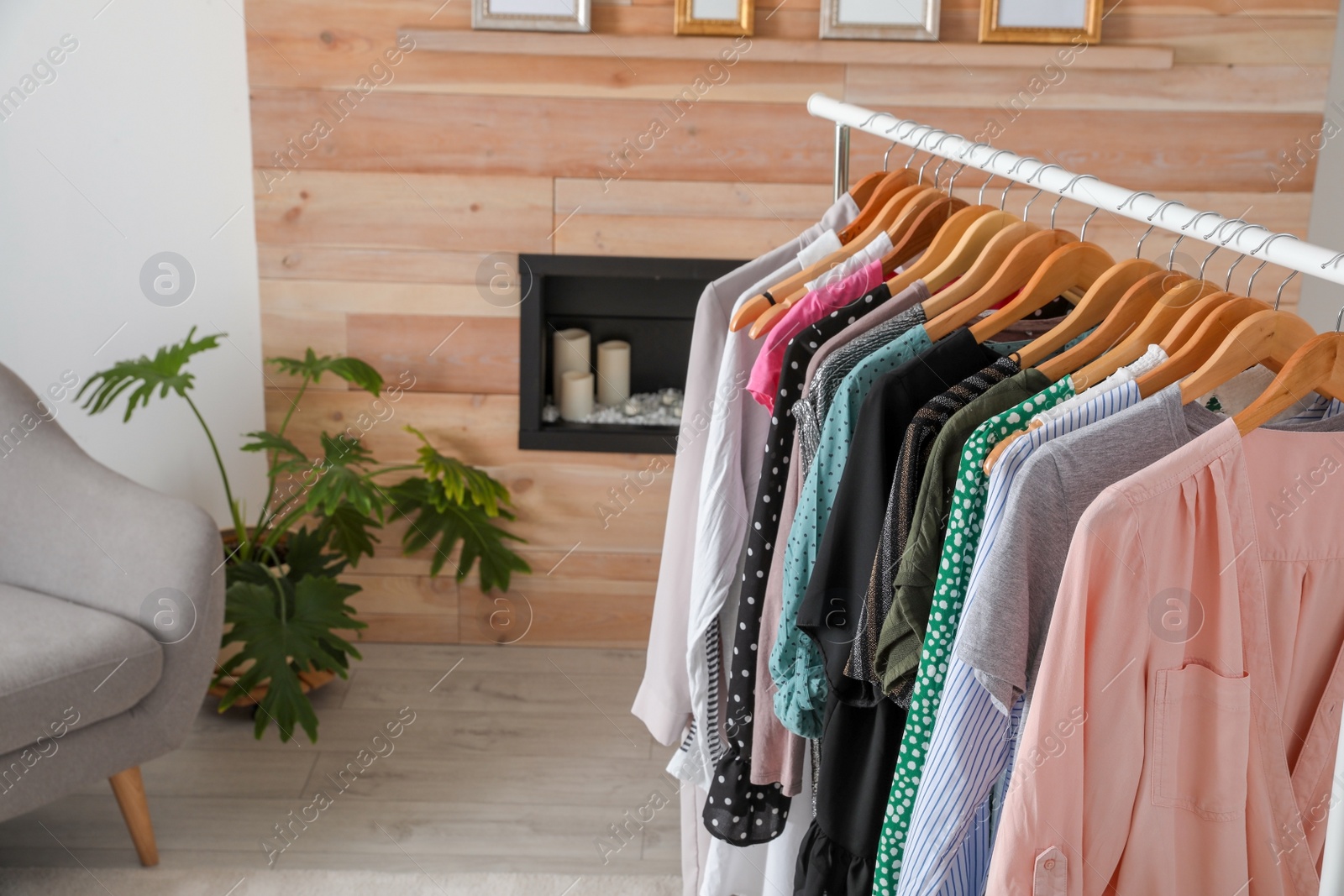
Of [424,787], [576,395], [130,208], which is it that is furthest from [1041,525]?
[130,208]

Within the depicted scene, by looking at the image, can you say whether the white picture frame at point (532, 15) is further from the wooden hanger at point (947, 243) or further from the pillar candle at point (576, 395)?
the wooden hanger at point (947, 243)

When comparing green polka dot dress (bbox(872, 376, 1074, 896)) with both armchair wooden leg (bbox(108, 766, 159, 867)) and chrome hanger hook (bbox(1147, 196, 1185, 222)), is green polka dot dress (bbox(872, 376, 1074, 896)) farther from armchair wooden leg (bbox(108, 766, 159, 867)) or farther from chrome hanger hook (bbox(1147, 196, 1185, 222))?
armchair wooden leg (bbox(108, 766, 159, 867))

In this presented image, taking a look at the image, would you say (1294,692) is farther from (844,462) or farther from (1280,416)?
(844,462)

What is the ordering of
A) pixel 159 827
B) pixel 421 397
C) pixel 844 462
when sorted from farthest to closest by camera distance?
pixel 421 397
pixel 159 827
pixel 844 462

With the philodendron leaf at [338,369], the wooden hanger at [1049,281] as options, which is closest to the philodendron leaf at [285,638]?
the philodendron leaf at [338,369]

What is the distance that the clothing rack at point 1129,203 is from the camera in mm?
849

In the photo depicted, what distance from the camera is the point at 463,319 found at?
2.75 metres

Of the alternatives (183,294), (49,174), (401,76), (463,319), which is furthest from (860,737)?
(49,174)

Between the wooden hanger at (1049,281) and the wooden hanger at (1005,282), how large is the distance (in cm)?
2

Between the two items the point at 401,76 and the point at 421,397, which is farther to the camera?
the point at 421,397

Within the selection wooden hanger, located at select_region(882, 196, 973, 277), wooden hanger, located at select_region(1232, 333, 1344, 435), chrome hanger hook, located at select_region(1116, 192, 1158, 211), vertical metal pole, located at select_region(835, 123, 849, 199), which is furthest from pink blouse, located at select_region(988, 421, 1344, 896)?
vertical metal pole, located at select_region(835, 123, 849, 199)

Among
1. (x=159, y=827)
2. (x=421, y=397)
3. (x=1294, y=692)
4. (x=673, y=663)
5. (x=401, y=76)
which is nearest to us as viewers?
(x=1294, y=692)

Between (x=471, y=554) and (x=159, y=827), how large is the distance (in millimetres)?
893

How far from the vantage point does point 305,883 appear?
2.02 m
